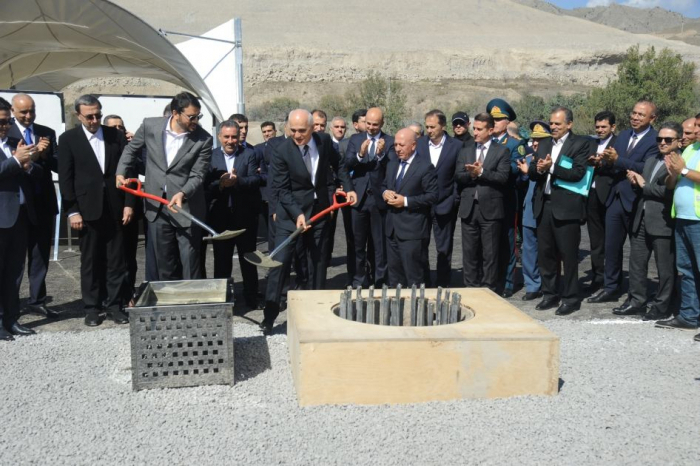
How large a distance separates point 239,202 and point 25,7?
14.3 feet

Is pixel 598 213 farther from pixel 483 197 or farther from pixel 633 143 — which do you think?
pixel 483 197

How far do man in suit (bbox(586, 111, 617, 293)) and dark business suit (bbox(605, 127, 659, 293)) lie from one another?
86 mm

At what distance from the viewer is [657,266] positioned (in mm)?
6262

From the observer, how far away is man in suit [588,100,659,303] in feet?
21.4

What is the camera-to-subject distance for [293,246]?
562cm

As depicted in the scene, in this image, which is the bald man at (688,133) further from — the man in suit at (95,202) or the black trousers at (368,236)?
the man in suit at (95,202)

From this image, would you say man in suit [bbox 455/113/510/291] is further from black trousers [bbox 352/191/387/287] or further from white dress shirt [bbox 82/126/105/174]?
white dress shirt [bbox 82/126/105/174]

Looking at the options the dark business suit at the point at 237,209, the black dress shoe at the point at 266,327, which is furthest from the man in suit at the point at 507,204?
the black dress shoe at the point at 266,327

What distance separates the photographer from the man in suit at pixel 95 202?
5840 mm

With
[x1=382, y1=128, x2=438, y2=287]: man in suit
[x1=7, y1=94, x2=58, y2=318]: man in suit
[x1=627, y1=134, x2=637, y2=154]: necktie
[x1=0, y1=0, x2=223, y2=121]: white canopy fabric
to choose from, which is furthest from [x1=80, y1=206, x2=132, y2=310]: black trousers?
[x1=627, y1=134, x2=637, y2=154]: necktie

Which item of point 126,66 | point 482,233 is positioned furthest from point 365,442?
point 126,66

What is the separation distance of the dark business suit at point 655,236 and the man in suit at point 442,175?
1.83 meters

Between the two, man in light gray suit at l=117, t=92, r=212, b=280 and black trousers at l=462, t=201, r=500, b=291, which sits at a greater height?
man in light gray suit at l=117, t=92, r=212, b=280

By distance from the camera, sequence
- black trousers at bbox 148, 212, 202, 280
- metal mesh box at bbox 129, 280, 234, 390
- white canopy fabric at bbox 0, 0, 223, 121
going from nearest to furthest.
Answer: metal mesh box at bbox 129, 280, 234, 390, black trousers at bbox 148, 212, 202, 280, white canopy fabric at bbox 0, 0, 223, 121
